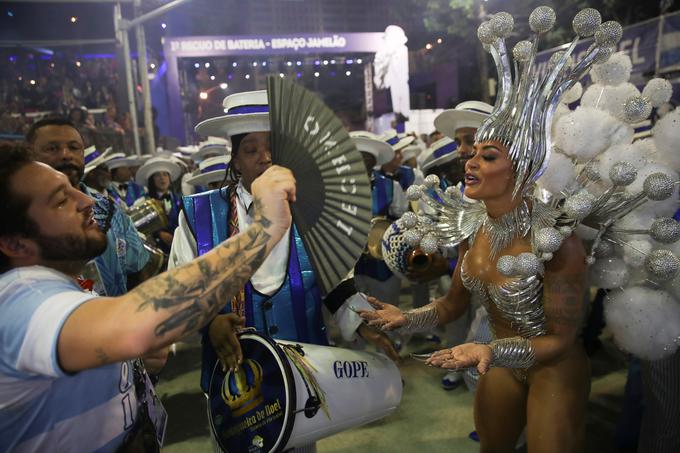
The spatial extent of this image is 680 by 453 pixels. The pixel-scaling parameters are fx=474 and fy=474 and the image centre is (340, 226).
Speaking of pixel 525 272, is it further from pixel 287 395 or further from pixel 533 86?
pixel 287 395

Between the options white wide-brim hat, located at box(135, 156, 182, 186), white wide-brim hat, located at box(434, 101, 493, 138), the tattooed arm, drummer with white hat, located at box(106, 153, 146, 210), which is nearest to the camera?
the tattooed arm

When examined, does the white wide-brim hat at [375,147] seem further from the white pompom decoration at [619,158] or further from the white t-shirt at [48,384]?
the white t-shirt at [48,384]

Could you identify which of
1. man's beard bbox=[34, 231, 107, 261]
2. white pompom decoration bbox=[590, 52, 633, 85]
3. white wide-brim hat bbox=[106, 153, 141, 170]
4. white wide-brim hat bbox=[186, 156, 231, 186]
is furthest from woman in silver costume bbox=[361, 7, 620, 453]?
white wide-brim hat bbox=[106, 153, 141, 170]

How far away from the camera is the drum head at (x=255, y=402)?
1.64 m

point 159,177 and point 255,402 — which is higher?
point 159,177

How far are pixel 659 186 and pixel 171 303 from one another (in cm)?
166

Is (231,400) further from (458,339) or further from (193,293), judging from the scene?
(458,339)

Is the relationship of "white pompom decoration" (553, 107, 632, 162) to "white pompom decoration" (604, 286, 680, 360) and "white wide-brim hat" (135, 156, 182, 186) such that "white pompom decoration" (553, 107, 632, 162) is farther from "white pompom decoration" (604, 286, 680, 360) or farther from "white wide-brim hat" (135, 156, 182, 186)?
"white wide-brim hat" (135, 156, 182, 186)

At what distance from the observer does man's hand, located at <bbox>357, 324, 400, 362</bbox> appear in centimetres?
204

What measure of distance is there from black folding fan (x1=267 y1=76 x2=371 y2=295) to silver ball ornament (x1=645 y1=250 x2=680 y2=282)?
3.72 feet

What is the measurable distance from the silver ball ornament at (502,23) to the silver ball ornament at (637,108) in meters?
0.60

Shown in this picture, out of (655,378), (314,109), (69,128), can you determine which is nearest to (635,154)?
(655,378)

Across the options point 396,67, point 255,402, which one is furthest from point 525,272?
point 396,67

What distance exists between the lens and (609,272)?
6.45ft
